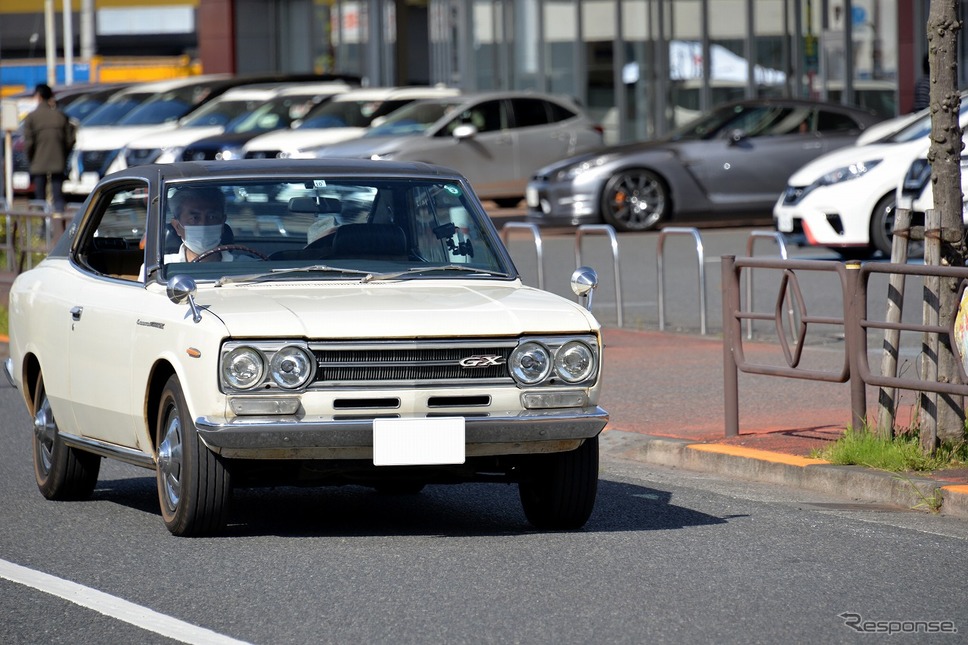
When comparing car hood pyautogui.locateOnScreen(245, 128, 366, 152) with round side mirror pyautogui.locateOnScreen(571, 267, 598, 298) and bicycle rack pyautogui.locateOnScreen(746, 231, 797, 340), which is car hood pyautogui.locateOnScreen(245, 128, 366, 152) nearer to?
bicycle rack pyautogui.locateOnScreen(746, 231, 797, 340)

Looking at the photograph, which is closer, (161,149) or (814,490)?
(814,490)

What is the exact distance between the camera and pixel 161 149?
2953cm

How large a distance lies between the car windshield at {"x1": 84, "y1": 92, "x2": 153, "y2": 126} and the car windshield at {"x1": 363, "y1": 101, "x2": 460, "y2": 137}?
740cm

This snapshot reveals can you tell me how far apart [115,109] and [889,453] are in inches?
1054

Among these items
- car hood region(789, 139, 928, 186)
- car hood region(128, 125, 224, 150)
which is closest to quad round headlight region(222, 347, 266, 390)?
car hood region(789, 139, 928, 186)

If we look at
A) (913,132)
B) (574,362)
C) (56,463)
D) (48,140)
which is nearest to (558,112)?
(48,140)

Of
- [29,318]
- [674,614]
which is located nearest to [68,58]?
[29,318]

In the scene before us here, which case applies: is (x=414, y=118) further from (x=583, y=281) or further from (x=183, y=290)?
(x=183, y=290)

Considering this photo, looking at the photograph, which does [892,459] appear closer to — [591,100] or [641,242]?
[641,242]

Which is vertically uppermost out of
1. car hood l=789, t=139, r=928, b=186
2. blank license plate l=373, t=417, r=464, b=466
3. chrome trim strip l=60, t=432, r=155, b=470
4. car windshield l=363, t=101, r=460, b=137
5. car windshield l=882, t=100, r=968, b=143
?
car windshield l=363, t=101, r=460, b=137

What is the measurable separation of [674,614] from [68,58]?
146 ft

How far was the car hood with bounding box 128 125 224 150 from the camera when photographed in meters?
29.5

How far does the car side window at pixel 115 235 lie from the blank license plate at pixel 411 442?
1.99 meters

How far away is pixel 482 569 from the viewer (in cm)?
652
